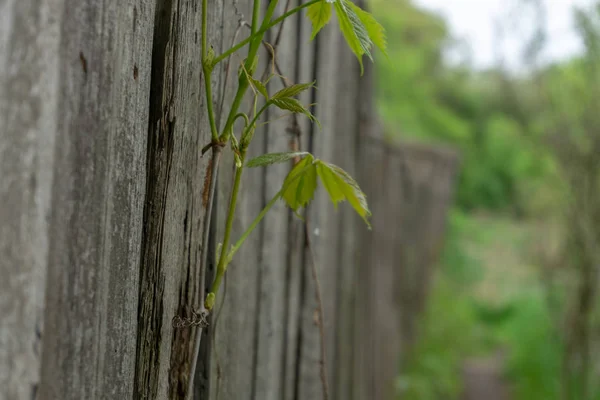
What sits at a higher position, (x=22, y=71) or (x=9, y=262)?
(x=22, y=71)

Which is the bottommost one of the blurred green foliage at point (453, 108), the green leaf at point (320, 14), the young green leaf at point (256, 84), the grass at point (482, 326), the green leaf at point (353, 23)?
the grass at point (482, 326)

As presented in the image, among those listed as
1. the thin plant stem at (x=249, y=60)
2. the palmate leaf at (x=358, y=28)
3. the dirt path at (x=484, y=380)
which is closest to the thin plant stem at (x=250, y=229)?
the thin plant stem at (x=249, y=60)

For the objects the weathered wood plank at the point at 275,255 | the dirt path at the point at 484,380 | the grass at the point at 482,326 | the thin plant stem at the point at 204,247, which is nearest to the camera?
the thin plant stem at the point at 204,247

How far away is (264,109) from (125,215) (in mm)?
288

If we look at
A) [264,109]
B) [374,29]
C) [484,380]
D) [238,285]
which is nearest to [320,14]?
[374,29]

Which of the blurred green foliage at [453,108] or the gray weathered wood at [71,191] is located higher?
the blurred green foliage at [453,108]

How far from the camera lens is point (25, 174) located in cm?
64

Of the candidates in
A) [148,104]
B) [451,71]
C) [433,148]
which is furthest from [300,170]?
[451,71]

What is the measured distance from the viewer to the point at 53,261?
697 millimetres

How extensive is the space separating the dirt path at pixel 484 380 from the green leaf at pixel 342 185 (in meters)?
6.83

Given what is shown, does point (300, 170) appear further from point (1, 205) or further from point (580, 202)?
point (580, 202)

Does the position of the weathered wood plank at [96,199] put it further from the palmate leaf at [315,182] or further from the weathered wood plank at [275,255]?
the weathered wood plank at [275,255]

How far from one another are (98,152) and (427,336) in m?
7.61

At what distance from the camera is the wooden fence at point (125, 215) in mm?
643
